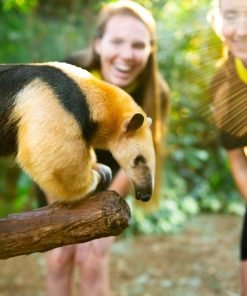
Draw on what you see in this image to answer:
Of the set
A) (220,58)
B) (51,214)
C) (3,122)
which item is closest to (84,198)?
(51,214)

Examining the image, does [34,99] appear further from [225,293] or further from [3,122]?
[225,293]

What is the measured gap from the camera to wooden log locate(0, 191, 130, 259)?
217cm

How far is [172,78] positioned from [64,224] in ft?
14.6

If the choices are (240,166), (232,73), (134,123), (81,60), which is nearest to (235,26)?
(232,73)

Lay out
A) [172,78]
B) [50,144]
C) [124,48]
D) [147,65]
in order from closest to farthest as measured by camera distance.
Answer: [50,144]
[124,48]
[147,65]
[172,78]

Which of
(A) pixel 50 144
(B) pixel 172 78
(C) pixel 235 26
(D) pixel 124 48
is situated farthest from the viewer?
(B) pixel 172 78

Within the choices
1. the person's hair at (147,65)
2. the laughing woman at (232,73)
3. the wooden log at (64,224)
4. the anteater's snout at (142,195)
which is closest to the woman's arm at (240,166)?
the laughing woman at (232,73)

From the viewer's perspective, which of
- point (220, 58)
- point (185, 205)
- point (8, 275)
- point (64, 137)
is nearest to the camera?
point (64, 137)

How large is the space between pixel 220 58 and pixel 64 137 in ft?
3.19

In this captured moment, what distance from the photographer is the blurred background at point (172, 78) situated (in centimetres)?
474

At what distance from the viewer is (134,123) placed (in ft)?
7.25

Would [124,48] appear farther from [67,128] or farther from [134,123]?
[67,128]

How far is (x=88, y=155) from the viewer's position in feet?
7.46

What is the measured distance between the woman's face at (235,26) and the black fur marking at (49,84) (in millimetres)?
757
